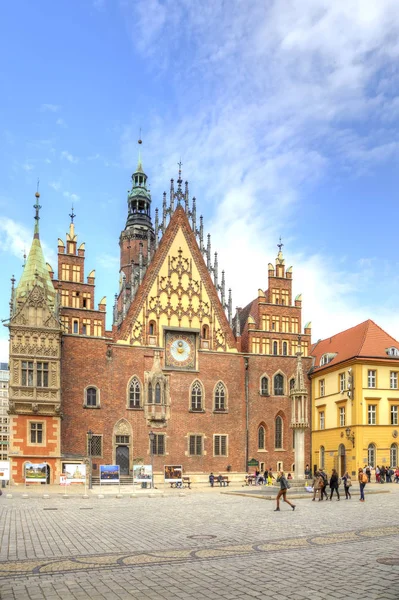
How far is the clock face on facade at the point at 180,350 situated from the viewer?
54469mm

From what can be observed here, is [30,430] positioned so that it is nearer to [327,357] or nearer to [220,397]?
[220,397]

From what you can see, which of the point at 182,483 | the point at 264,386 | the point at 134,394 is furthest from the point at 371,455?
the point at 134,394

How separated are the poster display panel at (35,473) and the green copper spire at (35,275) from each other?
12.5 meters

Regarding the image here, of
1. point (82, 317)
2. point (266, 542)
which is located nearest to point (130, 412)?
point (82, 317)

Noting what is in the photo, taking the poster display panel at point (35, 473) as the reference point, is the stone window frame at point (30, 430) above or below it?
above

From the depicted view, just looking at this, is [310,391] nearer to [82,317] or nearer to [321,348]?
[321,348]

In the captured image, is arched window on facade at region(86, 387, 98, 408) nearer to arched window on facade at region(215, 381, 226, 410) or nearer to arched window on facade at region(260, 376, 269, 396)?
arched window on facade at region(215, 381, 226, 410)

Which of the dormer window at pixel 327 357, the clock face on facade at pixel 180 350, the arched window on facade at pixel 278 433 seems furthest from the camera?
the dormer window at pixel 327 357

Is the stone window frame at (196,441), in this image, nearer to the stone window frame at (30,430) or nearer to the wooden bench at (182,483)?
the wooden bench at (182,483)

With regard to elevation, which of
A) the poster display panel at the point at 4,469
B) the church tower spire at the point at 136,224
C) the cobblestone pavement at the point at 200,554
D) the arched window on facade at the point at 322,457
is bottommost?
the arched window on facade at the point at 322,457

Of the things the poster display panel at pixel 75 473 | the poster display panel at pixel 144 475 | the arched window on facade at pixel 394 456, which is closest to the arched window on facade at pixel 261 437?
the arched window on facade at pixel 394 456

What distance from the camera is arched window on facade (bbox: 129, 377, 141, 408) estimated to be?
5256 centimetres

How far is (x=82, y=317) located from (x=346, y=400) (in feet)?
73.6

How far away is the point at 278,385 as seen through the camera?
189ft
